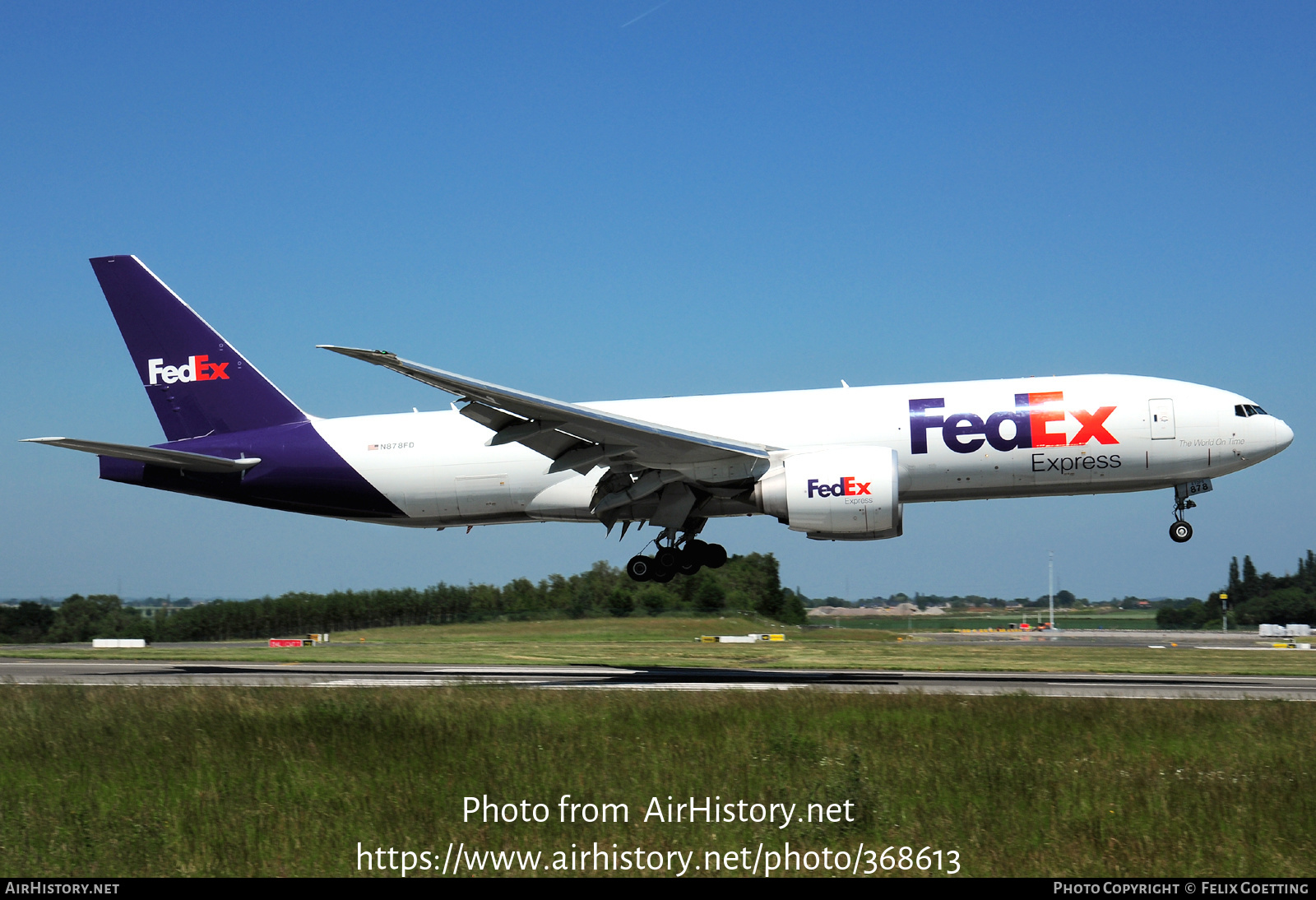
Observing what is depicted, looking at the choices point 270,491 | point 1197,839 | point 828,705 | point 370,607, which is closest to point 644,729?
point 828,705

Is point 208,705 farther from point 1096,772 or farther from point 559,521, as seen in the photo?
point 1096,772

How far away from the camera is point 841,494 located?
21.4m

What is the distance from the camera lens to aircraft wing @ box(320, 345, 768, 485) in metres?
20.9

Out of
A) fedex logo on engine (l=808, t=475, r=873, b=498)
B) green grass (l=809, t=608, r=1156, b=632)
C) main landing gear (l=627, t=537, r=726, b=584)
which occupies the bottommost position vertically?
green grass (l=809, t=608, r=1156, b=632)

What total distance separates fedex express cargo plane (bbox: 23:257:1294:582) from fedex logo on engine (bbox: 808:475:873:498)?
0.04 meters

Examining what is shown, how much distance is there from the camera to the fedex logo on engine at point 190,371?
2692cm

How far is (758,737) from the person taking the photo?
42.5ft

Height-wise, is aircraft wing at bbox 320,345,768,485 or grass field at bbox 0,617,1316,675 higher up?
aircraft wing at bbox 320,345,768,485

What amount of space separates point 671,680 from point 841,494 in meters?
5.31

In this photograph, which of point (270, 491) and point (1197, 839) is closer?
point (1197, 839)

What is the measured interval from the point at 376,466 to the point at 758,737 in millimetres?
15210

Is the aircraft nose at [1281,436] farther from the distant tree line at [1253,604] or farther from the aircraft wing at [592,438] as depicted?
the distant tree line at [1253,604]

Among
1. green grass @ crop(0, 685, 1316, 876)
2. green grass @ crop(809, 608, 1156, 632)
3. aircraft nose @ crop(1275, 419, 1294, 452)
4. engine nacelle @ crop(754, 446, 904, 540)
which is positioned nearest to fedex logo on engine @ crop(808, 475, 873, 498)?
engine nacelle @ crop(754, 446, 904, 540)

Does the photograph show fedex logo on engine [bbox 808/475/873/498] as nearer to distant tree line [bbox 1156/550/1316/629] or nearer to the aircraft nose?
the aircraft nose
